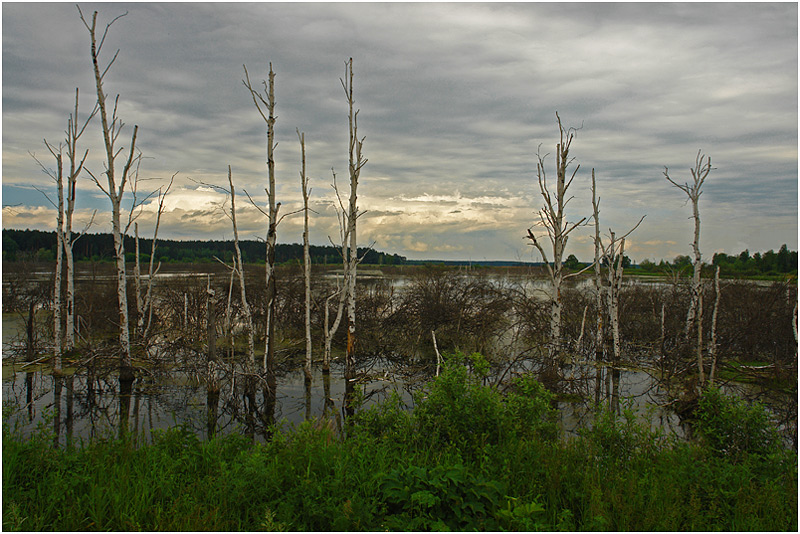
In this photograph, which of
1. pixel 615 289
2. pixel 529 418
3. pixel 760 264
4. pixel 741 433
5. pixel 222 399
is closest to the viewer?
pixel 741 433

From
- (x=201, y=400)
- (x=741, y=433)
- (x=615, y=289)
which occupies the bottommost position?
(x=201, y=400)

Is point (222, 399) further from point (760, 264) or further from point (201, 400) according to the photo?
point (760, 264)

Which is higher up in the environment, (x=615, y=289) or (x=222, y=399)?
(x=615, y=289)

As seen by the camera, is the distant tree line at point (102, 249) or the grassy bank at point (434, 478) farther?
the distant tree line at point (102, 249)

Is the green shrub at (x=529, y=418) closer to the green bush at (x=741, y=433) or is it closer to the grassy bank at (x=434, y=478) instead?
the grassy bank at (x=434, y=478)

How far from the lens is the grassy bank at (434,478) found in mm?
4633

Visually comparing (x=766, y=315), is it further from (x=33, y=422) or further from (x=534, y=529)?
(x=33, y=422)

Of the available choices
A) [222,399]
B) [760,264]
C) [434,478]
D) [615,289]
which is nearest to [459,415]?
[434,478]

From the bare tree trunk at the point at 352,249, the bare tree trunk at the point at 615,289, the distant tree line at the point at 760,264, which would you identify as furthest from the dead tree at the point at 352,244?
the distant tree line at the point at 760,264

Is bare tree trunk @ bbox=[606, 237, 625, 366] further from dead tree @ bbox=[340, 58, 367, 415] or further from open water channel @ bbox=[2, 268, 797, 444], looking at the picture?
dead tree @ bbox=[340, 58, 367, 415]

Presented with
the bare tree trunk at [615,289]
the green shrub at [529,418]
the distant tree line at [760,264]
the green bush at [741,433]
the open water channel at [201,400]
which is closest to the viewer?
the green bush at [741,433]

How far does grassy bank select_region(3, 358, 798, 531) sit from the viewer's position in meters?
4.63

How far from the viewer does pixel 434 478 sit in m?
4.82

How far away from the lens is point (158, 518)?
14.8ft
